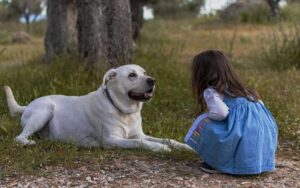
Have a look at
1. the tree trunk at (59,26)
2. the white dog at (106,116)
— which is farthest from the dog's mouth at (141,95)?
the tree trunk at (59,26)

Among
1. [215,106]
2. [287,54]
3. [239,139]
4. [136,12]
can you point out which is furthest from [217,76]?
[136,12]

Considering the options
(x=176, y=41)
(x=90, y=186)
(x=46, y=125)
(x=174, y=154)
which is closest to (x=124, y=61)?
(x=46, y=125)

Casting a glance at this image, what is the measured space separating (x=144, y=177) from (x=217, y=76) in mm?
993

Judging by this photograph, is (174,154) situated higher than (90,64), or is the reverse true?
(90,64)

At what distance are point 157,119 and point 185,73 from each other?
1.91 meters

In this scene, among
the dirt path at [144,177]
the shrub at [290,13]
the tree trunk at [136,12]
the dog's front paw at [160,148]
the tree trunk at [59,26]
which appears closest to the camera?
the dirt path at [144,177]

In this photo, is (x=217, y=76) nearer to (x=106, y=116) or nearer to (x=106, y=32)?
(x=106, y=116)

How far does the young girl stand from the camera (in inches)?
178

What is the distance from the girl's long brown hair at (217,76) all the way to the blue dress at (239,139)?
0.24 feet

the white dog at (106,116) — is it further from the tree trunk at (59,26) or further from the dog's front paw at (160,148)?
the tree trunk at (59,26)

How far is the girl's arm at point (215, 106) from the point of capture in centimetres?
451

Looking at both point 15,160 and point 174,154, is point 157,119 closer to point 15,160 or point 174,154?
point 174,154

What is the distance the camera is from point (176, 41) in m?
15.7

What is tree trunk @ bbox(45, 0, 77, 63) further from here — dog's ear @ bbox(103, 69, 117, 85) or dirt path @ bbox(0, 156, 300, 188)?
dirt path @ bbox(0, 156, 300, 188)
